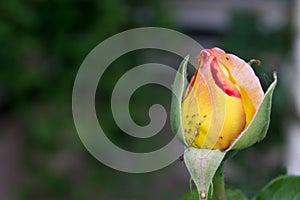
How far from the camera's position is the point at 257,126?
1.75 feet

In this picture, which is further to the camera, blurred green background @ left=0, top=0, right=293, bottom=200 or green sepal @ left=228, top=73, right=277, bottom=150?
blurred green background @ left=0, top=0, right=293, bottom=200

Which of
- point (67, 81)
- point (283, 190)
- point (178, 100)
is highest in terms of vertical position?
point (67, 81)

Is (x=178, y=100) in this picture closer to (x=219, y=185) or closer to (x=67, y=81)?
(x=219, y=185)

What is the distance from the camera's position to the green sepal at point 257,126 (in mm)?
529

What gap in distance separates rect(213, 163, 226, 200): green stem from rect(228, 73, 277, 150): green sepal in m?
0.04

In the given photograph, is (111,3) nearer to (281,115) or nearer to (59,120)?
(59,120)

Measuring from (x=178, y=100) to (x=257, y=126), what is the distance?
0.06 m

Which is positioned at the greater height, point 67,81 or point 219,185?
point 67,81

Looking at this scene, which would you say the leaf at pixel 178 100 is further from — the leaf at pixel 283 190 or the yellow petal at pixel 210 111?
the leaf at pixel 283 190

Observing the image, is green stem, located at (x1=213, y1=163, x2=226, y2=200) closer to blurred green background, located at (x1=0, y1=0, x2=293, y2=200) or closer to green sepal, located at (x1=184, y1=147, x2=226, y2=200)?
green sepal, located at (x1=184, y1=147, x2=226, y2=200)

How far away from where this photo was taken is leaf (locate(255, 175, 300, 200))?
0.60 m

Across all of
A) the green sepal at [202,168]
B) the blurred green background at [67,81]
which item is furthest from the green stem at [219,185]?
the blurred green background at [67,81]

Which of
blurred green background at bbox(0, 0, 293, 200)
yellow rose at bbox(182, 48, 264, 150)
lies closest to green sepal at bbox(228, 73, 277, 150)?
yellow rose at bbox(182, 48, 264, 150)

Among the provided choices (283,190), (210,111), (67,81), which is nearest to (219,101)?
(210,111)
